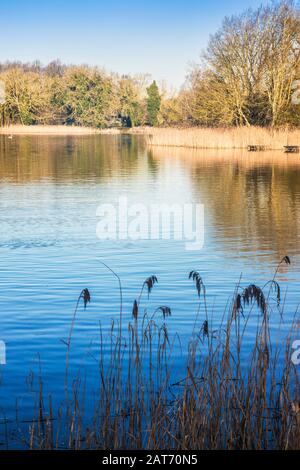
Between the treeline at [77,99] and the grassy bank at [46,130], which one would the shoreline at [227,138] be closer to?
the grassy bank at [46,130]

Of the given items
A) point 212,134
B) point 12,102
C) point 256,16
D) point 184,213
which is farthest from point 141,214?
point 12,102

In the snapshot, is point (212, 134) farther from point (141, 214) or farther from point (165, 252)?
point (165, 252)

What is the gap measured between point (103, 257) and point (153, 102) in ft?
205

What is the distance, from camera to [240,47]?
3594 cm

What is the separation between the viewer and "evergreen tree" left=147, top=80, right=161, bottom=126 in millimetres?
70938

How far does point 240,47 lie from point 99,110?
118ft

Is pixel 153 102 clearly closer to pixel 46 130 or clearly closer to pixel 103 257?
pixel 46 130

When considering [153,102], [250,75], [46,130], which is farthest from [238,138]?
[153,102]

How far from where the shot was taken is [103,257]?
10.1 m

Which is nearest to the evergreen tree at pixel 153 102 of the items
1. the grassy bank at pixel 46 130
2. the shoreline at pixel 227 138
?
the grassy bank at pixel 46 130

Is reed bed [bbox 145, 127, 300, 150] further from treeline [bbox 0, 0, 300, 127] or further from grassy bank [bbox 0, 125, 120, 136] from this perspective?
grassy bank [bbox 0, 125, 120, 136]

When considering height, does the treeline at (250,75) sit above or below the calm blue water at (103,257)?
above

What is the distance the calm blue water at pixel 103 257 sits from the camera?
6.01 meters

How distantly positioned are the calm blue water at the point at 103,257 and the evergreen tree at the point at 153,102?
49026 mm
